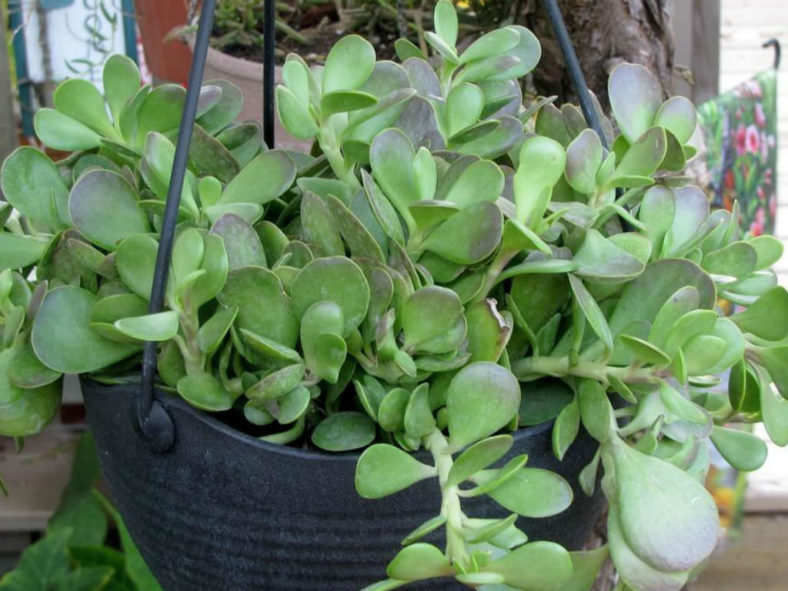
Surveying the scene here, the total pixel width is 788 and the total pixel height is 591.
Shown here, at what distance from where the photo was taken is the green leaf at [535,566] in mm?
326

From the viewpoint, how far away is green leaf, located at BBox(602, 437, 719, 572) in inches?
13.1

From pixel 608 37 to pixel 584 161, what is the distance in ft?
1.43

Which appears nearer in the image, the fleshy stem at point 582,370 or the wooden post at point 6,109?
the fleshy stem at point 582,370

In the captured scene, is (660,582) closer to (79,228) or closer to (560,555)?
(560,555)

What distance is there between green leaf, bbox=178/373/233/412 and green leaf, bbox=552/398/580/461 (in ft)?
0.44

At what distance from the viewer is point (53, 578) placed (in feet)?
4.07

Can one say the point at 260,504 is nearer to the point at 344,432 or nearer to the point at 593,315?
the point at 344,432

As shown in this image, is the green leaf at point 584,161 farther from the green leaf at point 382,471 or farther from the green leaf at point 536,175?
the green leaf at point 382,471

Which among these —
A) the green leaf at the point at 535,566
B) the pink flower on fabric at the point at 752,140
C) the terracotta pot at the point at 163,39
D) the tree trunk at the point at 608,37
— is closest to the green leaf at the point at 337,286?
the green leaf at the point at 535,566

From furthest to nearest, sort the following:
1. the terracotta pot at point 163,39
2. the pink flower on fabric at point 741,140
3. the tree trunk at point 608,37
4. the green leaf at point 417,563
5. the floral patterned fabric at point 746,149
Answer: the pink flower on fabric at point 741,140 → the floral patterned fabric at point 746,149 → the terracotta pot at point 163,39 → the tree trunk at point 608,37 → the green leaf at point 417,563

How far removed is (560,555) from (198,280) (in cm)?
17

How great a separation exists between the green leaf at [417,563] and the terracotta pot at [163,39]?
2.90 feet

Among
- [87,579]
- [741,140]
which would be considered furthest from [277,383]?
[741,140]

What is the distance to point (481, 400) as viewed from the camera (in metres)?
0.35
